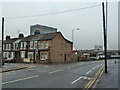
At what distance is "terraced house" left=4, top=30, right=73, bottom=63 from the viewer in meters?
41.1

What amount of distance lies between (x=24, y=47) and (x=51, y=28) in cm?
2583

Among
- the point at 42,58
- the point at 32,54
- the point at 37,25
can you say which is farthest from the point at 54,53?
the point at 37,25

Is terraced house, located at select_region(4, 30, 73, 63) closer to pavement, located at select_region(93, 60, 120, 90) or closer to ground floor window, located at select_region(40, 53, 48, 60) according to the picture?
ground floor window, located at select_region(40, 53, 48, 60)

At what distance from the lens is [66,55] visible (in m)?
47.2

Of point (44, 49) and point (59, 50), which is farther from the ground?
point (44, 49)

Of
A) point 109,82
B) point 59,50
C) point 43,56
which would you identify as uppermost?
point 59,50

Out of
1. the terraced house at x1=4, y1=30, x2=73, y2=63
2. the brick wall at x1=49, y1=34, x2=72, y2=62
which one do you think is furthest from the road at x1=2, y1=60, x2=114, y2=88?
the brick wall at x1=49, y1=34, x2=72, y2=62

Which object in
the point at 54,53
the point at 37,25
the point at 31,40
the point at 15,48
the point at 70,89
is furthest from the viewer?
the point at 37,25

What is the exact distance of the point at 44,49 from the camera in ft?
136

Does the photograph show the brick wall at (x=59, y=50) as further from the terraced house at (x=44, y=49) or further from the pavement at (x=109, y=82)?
the pavement at (x=109, y=82)

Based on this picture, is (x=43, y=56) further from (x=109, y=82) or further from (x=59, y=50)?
(x=109, y=82)

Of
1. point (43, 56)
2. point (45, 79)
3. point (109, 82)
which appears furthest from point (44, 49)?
point (109, 82)

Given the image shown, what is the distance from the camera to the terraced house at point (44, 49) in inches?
1619

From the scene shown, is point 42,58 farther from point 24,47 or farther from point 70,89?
point 70,89
